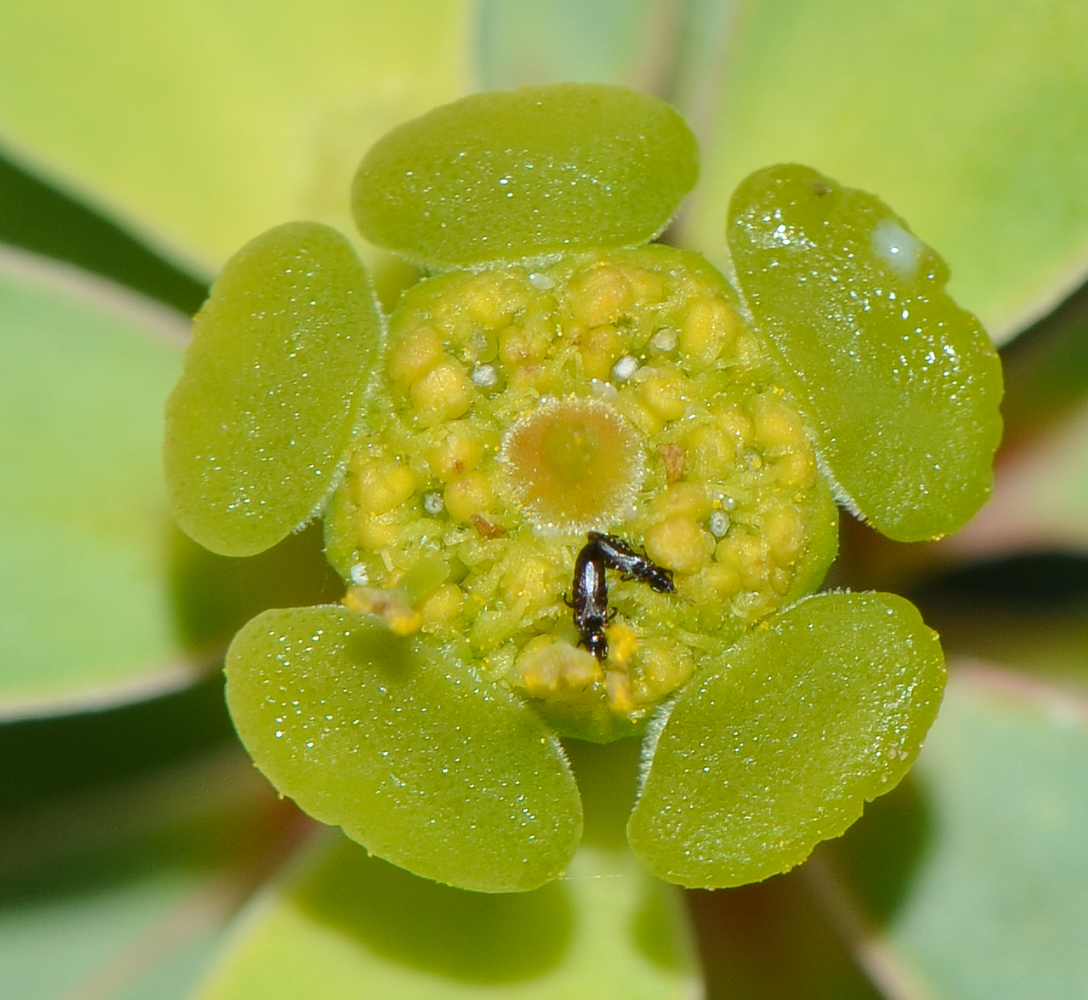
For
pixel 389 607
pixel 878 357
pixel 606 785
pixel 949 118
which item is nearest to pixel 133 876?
pixel 606 785

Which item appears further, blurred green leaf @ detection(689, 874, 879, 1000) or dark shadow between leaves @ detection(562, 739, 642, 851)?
blurred green leaf @ detection(689, 874, 879, 1000)

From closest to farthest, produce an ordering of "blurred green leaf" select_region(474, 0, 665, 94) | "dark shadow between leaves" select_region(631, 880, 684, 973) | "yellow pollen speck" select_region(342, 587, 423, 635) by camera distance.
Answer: "yellow pollen speck" select_region(342, 587, 423, 635) → "dark shadow between leaves" select_region(631, 880, 684, 973) → "blurred green leaf" select_region(474, 0, 665, 94)

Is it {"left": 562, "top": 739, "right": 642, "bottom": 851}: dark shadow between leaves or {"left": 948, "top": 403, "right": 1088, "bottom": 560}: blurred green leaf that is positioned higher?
{"left": 948, "top": 403, "right": 1088, "bottom": 560}: blurred green leaf

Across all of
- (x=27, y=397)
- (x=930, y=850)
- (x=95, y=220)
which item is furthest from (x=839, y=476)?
(x=95, y=220)

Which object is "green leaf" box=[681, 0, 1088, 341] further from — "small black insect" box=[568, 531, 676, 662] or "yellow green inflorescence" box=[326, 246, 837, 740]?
"small black insect" box=[568, 531, 676, 662]

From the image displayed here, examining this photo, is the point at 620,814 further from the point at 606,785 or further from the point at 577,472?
the point at 577,472

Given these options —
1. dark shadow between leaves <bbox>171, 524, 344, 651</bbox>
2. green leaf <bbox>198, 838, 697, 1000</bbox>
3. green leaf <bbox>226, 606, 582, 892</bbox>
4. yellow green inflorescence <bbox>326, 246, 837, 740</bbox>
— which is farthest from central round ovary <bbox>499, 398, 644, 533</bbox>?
green leaf <bbox>198, 838, 697, 1000</bbox>

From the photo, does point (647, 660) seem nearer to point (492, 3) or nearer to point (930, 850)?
point (930, 850)
